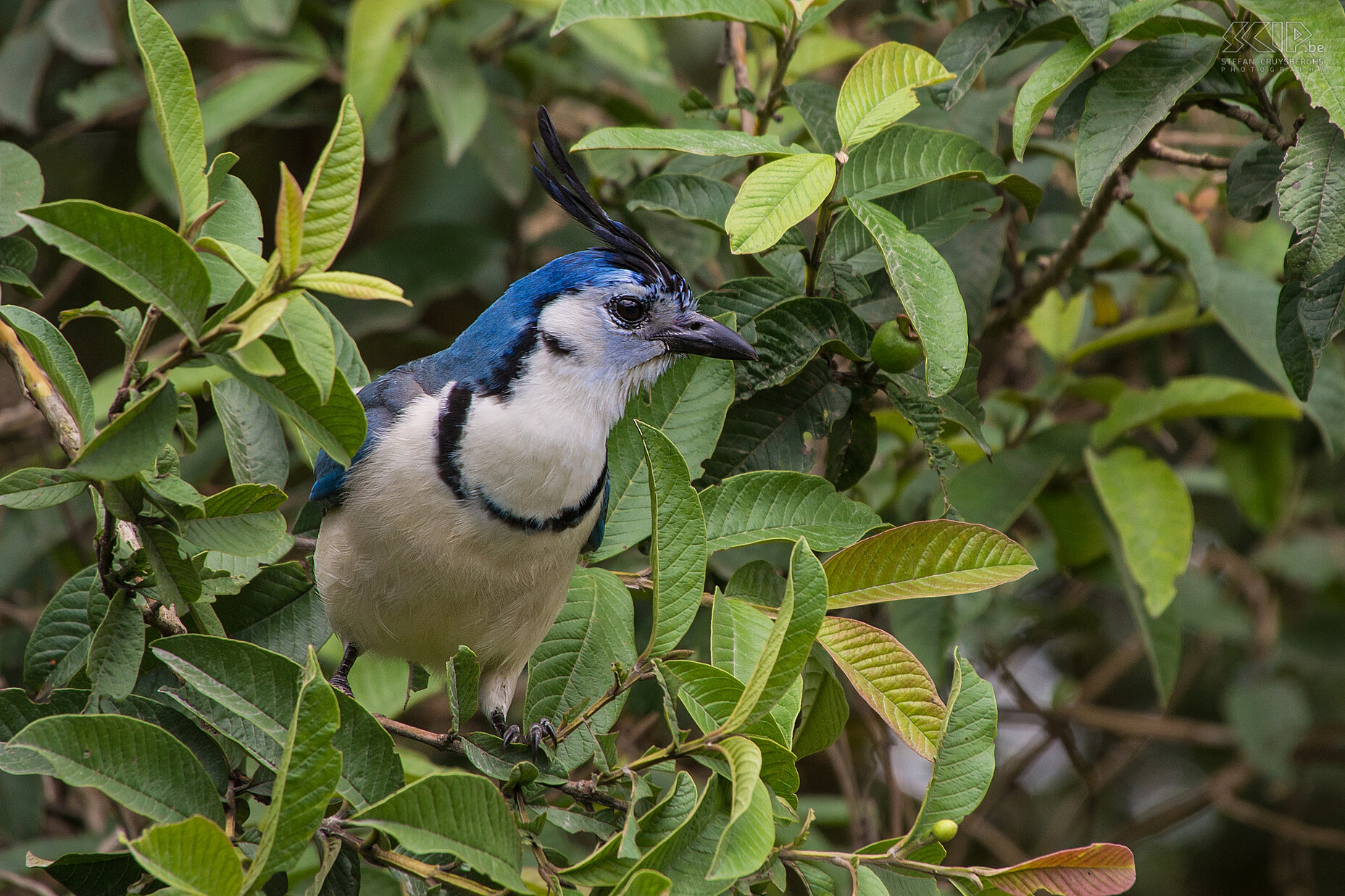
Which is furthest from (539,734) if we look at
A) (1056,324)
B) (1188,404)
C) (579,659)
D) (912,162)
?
(1056,324)

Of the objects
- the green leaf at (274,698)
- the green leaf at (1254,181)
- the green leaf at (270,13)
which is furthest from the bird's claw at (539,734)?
the green leaf at (270,13)

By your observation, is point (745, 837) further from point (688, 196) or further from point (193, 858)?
point (688, 196)

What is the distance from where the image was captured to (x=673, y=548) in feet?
6.12

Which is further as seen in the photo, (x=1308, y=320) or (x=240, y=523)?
(x=1308, y=320)

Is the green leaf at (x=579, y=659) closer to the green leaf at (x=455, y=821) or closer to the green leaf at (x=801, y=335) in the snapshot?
the green leaf at (x=455, y=821)

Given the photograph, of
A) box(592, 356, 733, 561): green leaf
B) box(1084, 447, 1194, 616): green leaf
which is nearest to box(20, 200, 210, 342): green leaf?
box(592, 356, 733, 561): green leaf

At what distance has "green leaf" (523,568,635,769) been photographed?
7.23ft

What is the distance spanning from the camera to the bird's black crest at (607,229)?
8.77 feet

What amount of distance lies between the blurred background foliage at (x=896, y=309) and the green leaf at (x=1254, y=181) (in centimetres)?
40

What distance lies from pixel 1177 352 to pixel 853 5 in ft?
6.46

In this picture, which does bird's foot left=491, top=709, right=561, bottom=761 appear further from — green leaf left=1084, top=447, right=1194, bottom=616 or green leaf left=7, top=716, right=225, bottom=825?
green leaf left=1084, top=447, right=1194, bottom=616

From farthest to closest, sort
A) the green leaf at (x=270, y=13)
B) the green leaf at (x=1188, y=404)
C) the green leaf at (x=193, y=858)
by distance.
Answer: the green leaf at (x=270, y=13)
the green leaf at (x=1188, y=404)
the green leaf at (x=193, y=858)

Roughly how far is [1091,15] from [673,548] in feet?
4.41

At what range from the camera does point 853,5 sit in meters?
4.91
